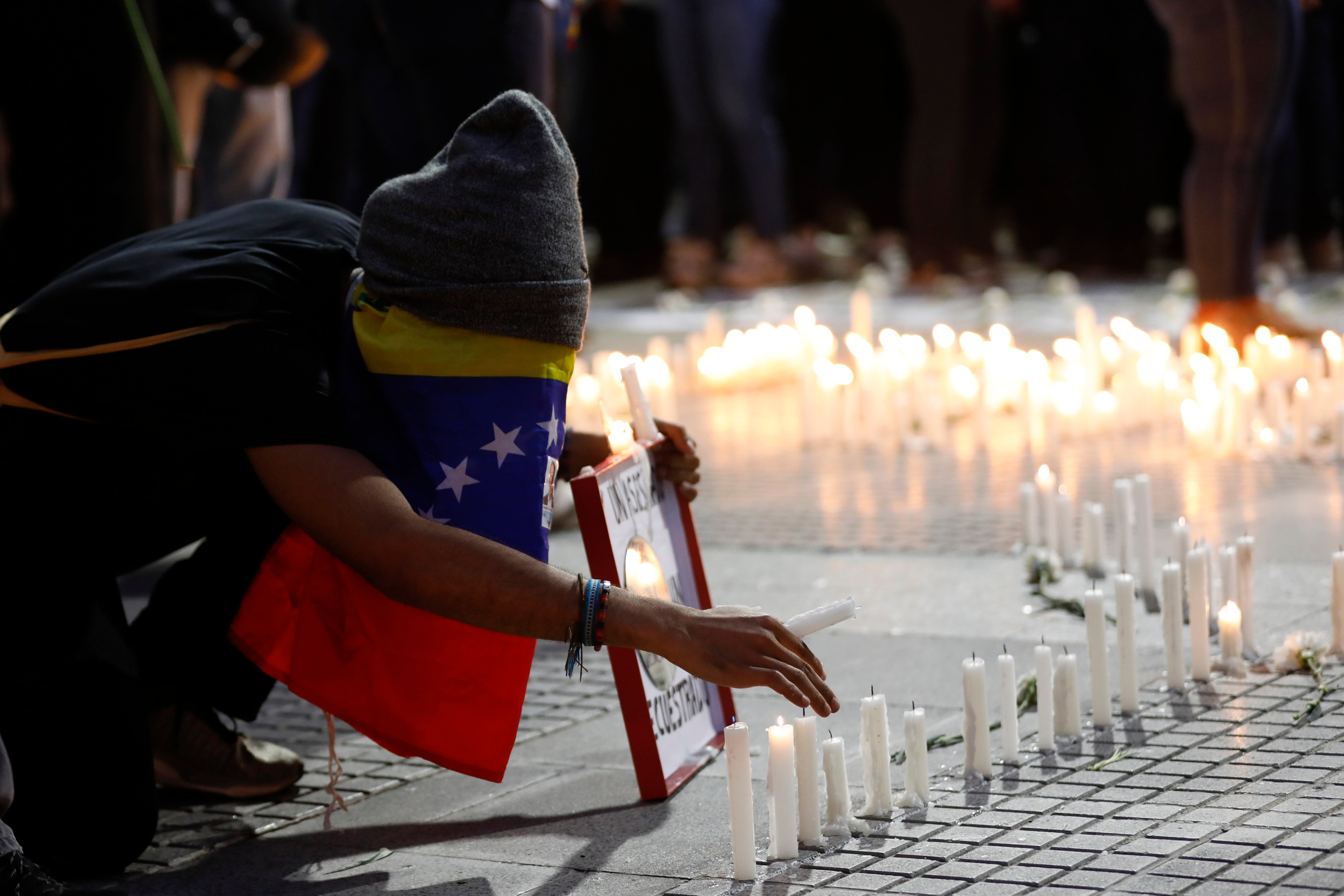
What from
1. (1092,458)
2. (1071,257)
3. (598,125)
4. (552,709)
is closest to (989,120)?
(1071,257)

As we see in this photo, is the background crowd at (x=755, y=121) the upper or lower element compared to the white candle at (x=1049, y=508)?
upper

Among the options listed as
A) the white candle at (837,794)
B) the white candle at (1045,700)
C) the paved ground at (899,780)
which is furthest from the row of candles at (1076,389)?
the white candle at (837,794)

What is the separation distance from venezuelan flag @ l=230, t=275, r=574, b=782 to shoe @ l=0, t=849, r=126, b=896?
0.50 m

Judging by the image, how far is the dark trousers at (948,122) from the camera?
350 inches

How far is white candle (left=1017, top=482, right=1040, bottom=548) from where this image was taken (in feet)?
13.6

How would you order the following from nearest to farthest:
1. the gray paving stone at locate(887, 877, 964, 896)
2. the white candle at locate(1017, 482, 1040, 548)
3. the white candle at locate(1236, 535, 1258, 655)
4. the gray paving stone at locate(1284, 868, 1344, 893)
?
the gray paving stone at locate(1284, 868, 1344, 893)
the gray paving stone at locate(887, 877, 964, 896)
the white candle at locate(1236, 535, 1258, 655)
the white candle at locate(1017, 482, 1040, 548)

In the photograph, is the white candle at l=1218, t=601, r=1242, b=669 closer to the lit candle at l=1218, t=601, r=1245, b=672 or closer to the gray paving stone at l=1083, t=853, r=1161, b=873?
the lit candle at l=1218, t=601, r=1245, b=672

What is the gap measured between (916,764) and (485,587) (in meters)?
0.69

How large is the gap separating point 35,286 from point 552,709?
1777 mm

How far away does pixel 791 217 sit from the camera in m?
Result: 11.8

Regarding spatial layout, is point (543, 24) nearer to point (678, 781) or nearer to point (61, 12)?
point (61, 12)

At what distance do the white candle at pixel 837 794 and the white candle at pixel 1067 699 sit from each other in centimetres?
46

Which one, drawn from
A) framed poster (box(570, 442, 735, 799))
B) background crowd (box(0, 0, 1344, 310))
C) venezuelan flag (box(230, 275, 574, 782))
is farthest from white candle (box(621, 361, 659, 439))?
background crowd (box(0, 0, 1344, 310))

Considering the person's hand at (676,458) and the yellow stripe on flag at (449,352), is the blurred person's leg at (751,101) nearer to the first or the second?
the person's hand at (676,458)
